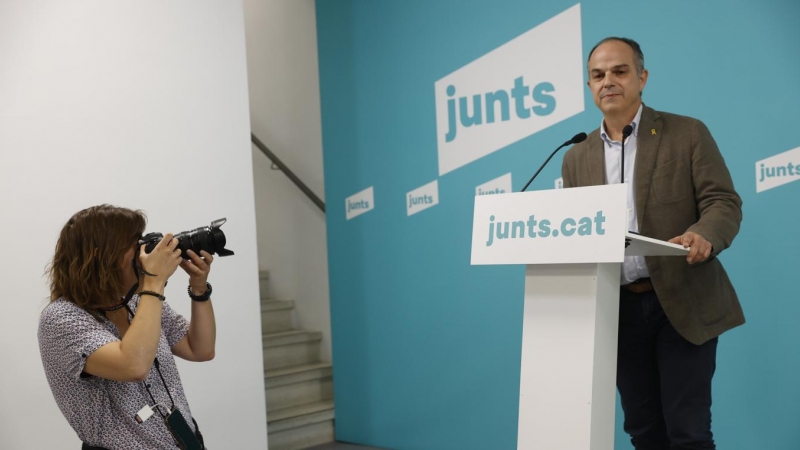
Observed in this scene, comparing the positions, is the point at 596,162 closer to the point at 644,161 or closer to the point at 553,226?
the point at 644,161

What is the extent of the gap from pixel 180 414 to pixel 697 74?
84.8 inches

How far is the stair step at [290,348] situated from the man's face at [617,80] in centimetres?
287

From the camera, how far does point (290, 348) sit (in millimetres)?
4633

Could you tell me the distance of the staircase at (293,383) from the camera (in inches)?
165

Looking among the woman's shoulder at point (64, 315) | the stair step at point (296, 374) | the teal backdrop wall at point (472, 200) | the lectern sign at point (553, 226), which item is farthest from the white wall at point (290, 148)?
the lectern sign at point (553, 226)

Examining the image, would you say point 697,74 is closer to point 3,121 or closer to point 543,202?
point 543,202

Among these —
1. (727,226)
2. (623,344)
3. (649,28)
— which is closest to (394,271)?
(649,28)

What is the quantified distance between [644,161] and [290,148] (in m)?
3.10

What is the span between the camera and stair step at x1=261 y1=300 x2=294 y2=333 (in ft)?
15.7

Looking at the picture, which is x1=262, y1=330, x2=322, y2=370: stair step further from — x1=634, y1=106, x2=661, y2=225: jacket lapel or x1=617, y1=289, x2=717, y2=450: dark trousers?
x1=634, y1=106, x2=661, y2=225: jacket lapel

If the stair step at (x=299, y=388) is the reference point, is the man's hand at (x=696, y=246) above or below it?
above

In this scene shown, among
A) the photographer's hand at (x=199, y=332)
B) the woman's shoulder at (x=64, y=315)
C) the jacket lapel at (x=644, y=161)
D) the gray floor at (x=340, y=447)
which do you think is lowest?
the gray floor at (x=340, y=447)

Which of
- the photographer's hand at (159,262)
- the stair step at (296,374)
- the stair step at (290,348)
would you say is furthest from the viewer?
the stair step at (290,348)

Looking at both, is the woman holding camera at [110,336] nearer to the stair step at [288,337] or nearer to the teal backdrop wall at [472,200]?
the teal backdrop wall at [472,200]
